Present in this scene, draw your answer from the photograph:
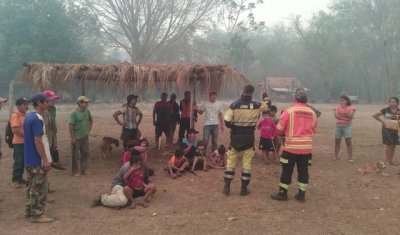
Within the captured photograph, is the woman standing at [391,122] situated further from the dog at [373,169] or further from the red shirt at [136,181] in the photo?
the red shirt at [136,181]

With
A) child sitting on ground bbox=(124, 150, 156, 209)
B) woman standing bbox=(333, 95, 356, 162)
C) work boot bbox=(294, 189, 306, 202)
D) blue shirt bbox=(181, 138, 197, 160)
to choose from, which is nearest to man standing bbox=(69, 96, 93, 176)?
blue shirt bbox=(181, 138, 197, 160)

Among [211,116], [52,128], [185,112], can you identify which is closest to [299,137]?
[211,116]

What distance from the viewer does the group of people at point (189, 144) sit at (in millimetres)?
5129

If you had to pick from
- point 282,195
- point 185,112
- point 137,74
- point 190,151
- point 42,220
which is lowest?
point 42,220

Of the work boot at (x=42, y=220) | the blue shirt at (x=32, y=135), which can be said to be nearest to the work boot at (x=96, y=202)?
the work boot at (x=42, y=220)

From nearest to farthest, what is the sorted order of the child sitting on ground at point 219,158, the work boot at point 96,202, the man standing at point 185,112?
the work boot at point 96,202, the child sitting on ground at point 219,158, the man standing at point 185,112

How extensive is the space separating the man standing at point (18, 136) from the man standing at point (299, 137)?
429cm

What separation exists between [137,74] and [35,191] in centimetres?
393

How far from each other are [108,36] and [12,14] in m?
7.44

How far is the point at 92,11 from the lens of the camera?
30984mm

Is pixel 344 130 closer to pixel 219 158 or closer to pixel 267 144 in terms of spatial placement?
pixel 267 144

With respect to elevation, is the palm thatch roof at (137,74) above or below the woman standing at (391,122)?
above

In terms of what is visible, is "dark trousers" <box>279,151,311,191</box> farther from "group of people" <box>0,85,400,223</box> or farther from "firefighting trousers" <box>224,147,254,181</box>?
"firefighting trousers" <box>224,147,254,181</box>

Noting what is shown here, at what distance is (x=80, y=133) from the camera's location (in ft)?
24.9
